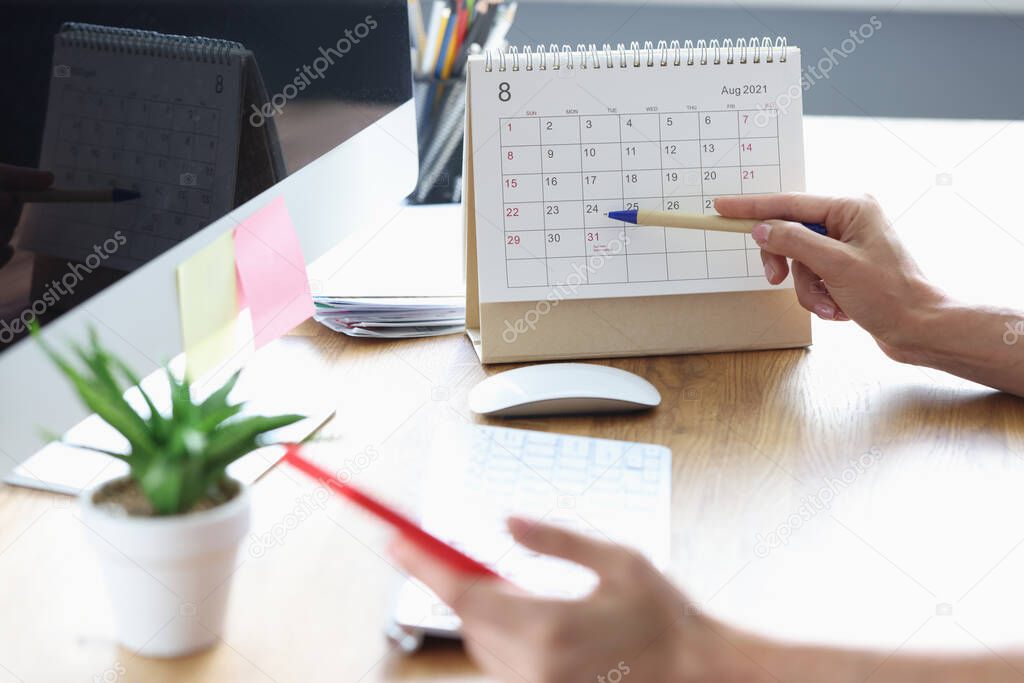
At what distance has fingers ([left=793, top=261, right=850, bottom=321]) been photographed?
939 mm

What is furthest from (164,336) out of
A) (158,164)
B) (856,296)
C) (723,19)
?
(723,19)

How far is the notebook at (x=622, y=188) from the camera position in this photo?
945 millimetres

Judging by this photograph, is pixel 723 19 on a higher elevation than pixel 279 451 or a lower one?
higher

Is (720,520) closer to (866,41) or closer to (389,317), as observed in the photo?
(389,317)

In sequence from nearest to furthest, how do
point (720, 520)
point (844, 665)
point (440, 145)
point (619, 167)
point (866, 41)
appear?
point (844, 665)
point (720, 520)
point (619, 167)
point (440, 145)
point (866, 41)

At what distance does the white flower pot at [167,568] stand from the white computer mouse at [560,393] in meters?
0.38

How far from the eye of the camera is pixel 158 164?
0.60 m

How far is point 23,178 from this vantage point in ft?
1.70

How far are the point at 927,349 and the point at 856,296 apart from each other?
0.08 meters

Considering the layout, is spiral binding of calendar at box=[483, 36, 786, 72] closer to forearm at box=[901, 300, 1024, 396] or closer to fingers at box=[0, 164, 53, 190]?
forearm at box=[901, 300, 1024, 396]

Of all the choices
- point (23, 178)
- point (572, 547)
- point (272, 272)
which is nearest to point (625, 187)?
point (272, 272)

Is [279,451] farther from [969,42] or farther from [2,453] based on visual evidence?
[969,42]

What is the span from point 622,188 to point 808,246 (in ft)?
0.61

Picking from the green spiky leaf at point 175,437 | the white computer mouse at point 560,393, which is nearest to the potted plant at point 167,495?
the green spiky leaf at point 175,437
